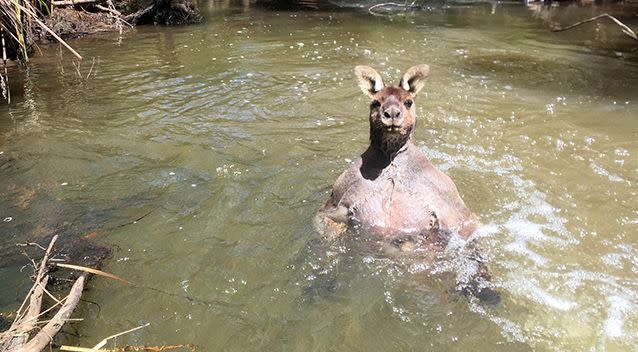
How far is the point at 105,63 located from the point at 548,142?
8707 millimetres

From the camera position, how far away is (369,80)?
14.6 feet

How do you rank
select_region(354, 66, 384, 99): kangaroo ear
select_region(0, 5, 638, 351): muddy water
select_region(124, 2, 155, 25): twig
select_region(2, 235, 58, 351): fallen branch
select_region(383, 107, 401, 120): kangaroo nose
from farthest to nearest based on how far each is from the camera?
select_region(124, 2, 155, 25): twig → select_region(354, 66, 384, 99): kangaroo ear → select_region(383, 107, 401, 120): kangaroo nose → select_region(0, 5, 638, 351): muddy water → select_region(2, 235, 58, 351): fallen branch

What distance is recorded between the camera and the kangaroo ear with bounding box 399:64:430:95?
14.1 ft

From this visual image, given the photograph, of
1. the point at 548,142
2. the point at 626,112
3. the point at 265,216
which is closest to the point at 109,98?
the point at 265,216

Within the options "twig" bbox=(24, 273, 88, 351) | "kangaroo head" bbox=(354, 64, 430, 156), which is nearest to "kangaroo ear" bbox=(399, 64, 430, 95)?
→ "kangaroo head" bbox=(354, 64, 430, 156)

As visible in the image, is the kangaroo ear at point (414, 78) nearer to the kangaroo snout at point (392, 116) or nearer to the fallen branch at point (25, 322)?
the kangaroo snout at point (392, 116)

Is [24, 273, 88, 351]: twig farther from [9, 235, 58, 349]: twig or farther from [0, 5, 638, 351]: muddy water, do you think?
[0, 5, 638, 351]: muddy water

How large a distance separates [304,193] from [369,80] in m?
1.56

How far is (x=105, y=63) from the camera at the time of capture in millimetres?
11109

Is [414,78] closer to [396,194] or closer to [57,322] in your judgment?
[396,194]

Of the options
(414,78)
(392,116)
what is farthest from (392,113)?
(414,78)

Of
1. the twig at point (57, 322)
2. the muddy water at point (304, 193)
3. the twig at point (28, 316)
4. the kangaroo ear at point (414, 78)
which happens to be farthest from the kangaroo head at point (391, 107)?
the twig at point (28, 316)

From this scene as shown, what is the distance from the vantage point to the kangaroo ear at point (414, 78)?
429 cm

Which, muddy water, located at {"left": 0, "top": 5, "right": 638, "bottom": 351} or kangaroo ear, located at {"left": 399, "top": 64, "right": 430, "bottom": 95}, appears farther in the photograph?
kangaroo ear, located at {"left": 399, "top": 64, "right": 430, "bottom": 95}
